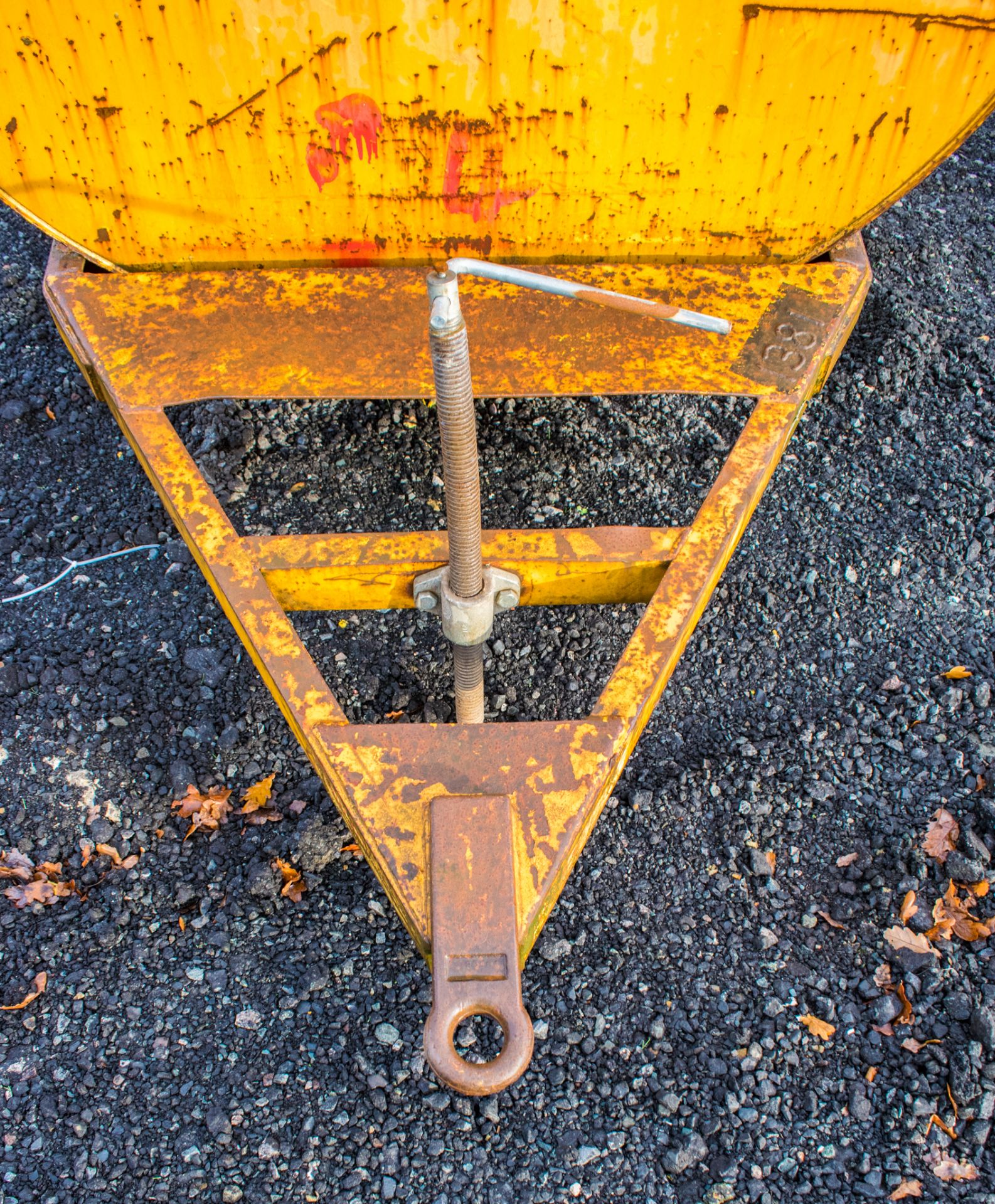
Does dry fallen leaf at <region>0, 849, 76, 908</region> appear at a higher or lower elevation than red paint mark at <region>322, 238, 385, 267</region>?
lower

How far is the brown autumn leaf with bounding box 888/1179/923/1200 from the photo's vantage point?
184 cm

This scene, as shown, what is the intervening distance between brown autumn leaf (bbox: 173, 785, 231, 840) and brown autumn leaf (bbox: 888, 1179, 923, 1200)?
1751 mm

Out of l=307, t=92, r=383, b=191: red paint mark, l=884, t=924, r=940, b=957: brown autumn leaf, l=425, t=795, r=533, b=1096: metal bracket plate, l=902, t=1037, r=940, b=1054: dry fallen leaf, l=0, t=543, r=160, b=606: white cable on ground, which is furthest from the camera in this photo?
l=0, t=543, r=160, b=606: white cable on ground

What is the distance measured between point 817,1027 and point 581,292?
1694 mm

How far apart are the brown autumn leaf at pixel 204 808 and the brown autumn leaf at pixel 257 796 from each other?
42 millimetres

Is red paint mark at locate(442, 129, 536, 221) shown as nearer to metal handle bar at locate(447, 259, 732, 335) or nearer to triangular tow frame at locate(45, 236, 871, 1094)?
triangular tow frame at locate(45, 236, 871, 1094)

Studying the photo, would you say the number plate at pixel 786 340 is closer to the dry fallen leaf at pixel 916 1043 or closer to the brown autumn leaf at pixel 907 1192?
the dry fallen leaf at pixel 916 1043

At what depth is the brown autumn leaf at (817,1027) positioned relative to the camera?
2055 millimetres

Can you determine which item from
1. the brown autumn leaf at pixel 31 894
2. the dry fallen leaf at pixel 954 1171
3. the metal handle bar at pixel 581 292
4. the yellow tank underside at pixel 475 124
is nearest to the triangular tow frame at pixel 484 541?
the yellow tank underside at pixel 475 124

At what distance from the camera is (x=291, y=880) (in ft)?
7.60

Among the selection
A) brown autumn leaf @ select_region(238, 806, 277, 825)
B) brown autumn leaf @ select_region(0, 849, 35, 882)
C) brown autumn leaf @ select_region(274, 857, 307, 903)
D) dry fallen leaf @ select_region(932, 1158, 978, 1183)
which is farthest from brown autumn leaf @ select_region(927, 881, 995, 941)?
brown autumn leaf @ select_region(0, 849, 35, 882)

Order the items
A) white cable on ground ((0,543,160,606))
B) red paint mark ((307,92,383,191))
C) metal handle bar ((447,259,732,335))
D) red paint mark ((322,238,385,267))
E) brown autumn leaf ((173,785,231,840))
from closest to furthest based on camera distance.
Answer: metal handle bar ((447,259,732,335))
red paint mark ((307,92,383,191))
brown autumn leaf ((173,785,231,840))
red paint mark ((322,238,385,267))
white cable on ground ((0,543,160,606))

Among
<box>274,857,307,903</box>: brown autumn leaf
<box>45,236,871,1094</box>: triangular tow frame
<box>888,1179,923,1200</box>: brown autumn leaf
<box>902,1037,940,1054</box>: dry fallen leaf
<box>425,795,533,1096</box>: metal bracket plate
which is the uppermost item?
<box>45,236,871,1094</box>: triangular tow frame

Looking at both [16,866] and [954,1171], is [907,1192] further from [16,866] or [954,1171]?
[16,866]
